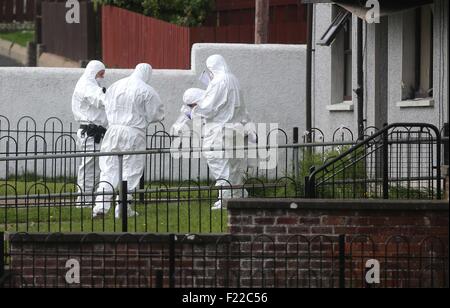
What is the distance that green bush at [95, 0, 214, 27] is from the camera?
30516mm

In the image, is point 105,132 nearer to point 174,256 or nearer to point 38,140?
point 38,140

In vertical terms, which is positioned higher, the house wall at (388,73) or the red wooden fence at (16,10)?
the red wooden fence at (16,10)

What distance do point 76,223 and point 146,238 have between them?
3.93m

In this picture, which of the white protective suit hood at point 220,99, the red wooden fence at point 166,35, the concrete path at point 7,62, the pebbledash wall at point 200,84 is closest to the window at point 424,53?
the white protective suit hood at point 220,99

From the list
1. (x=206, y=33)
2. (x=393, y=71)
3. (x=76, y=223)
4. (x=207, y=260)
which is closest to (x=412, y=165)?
(x=393, y=71)

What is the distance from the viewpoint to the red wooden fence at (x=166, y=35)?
2652 centimetres

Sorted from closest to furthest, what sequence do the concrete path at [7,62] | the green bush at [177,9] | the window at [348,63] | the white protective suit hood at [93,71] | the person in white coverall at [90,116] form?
the person in white coverall at [90,116], the white protective suit hood at [93,71], the window at [348,63], the green bush at [177,9], the concrete path at [7,62]

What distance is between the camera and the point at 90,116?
1977 centimetres

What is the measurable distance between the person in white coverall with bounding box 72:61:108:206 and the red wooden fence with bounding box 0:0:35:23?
28.4m

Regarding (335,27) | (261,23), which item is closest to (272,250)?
(335,27)

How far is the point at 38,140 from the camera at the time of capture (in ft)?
75.9

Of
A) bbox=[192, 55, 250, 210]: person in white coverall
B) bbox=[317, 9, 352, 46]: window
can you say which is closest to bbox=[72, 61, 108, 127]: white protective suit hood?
bbox=[192, 55, 250, 210]: person in white coverall

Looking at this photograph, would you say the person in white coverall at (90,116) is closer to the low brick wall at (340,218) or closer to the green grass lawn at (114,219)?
the green grass lawn at (114,219)

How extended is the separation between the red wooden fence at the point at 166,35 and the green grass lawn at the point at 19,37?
1285 centimetres
